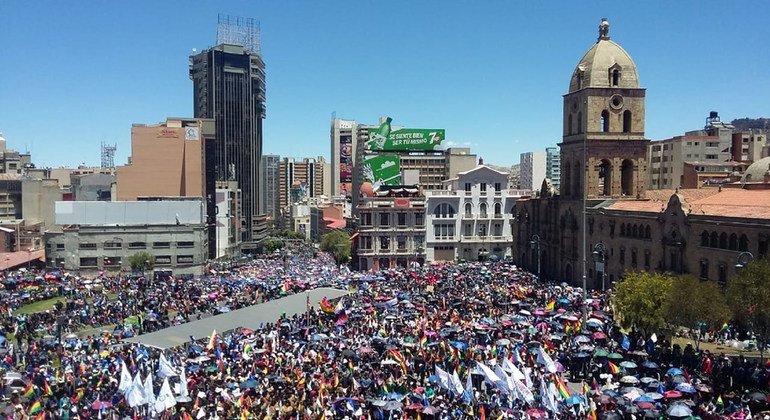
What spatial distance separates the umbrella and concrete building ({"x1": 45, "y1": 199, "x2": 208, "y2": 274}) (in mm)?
70850

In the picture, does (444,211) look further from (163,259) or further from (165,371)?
(165,371)

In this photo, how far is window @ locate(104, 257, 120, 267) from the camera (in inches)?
3383

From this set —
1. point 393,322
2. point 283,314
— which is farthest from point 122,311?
point 393,322

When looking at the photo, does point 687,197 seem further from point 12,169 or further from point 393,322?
point 12,169

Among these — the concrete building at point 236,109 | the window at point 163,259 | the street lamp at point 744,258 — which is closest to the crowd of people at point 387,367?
the street lamp at point 744,258

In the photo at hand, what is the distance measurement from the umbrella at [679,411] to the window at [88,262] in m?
78.9

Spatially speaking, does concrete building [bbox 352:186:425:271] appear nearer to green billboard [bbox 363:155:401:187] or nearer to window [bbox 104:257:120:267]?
green billboard [bbox 363:155:401:187]

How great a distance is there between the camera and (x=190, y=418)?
76.8 feet

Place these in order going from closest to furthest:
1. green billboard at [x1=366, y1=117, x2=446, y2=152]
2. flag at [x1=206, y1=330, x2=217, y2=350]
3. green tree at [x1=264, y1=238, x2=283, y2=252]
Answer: flag at [x1=206, y1=330, x2=217, y2=350]
green billboard at [x1=366, y1=117, x2=446, y2=152]
green tree at [x1=264, y1=238, x2=283, y2=252]

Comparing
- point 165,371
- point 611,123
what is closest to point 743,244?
point 611,123

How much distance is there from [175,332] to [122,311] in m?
14.2

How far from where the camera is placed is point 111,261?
86250 millimetres

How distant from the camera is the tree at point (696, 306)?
32.3 meters

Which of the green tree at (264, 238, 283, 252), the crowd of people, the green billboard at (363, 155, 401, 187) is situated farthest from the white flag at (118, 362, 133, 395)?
the green tree at (264, 238, 283, 252)
